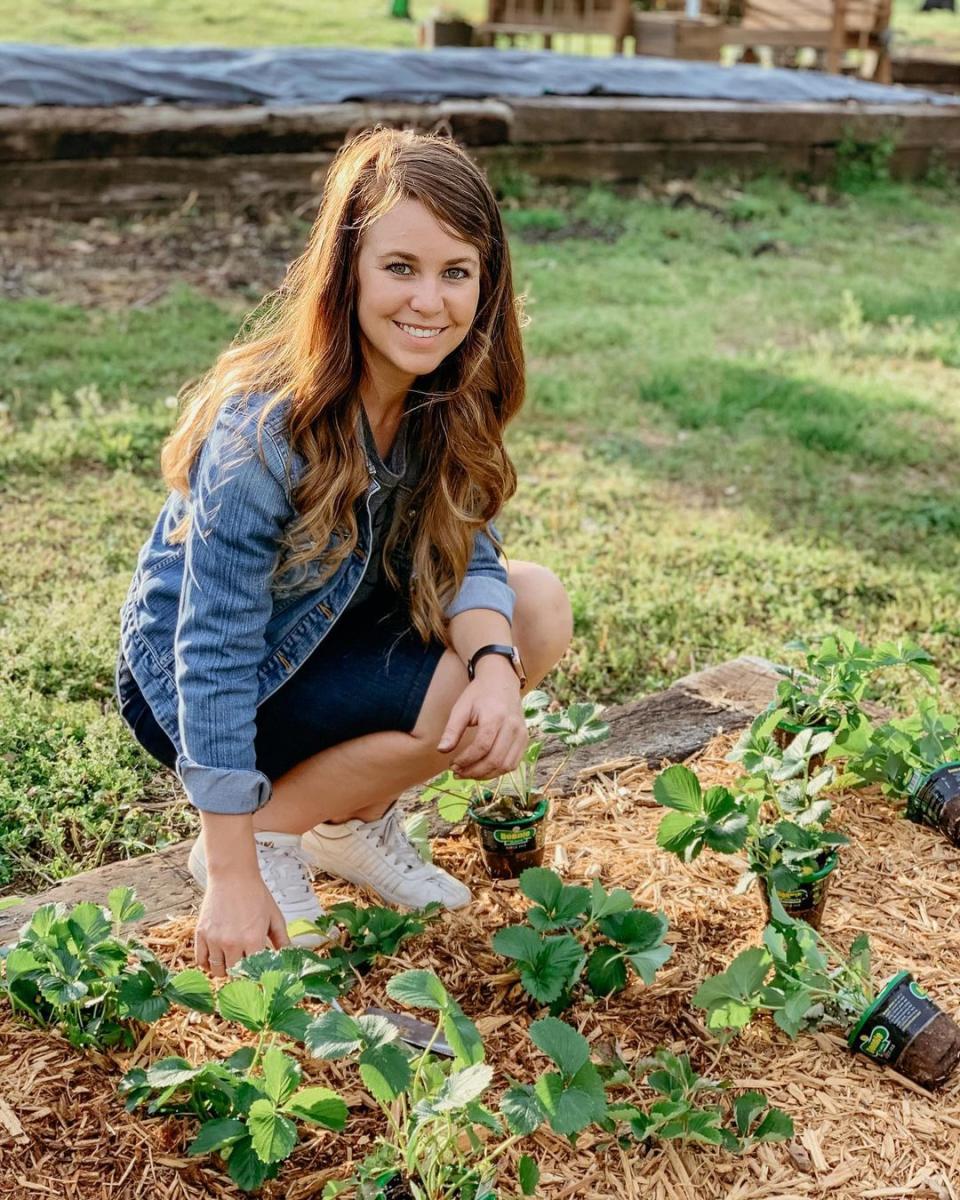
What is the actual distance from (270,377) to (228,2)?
1633 centimetres

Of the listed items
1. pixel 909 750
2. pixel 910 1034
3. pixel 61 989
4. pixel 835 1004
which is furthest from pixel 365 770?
pixel 909 750

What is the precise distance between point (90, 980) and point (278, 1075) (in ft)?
1.35

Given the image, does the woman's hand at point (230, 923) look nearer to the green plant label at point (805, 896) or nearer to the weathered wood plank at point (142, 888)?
the weathered wood plank at point (142, 888)

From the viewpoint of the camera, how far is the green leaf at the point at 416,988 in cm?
176

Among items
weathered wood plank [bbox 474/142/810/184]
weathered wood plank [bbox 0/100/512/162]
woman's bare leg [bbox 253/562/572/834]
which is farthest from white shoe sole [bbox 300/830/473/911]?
weathered wood plank [bbox 474/142/810/184]

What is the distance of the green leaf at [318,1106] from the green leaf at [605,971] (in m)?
0.54

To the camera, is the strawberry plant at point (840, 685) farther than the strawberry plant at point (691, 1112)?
Yes

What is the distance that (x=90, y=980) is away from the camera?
1.97 metres

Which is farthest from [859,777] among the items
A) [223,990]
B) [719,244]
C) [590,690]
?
[719,244]

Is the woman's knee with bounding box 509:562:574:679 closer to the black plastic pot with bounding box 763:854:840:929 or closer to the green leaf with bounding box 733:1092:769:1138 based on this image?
the black plastic pot with bounding box 763:854:840:929

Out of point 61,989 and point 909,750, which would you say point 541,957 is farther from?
point 909,750

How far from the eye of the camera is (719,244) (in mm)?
8242

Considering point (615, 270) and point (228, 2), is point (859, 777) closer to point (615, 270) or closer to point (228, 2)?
point (615, 270)

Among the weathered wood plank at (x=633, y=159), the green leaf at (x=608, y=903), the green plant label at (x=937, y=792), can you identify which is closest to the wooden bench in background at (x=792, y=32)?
the weathered wood plank at (x=633, y=159)
